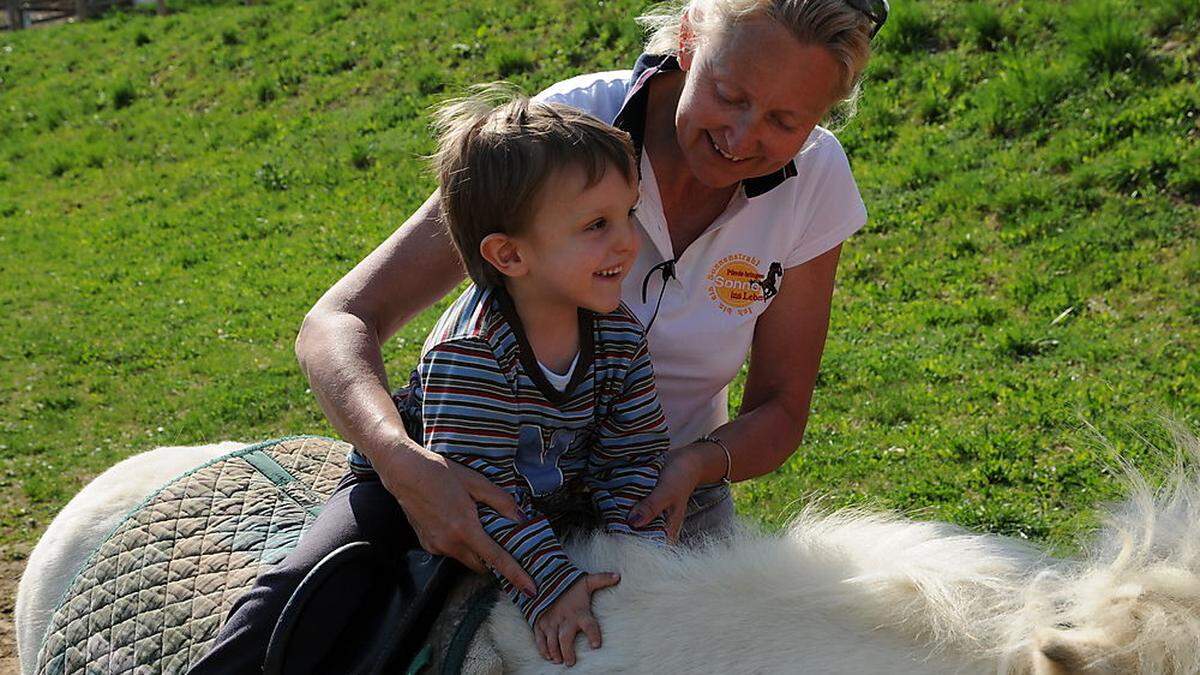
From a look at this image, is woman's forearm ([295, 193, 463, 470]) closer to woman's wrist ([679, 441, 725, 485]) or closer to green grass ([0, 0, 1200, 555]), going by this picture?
woman's wrist ([679, 441, 725, 485])

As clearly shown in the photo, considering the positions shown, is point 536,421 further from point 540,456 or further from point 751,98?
point 751,98

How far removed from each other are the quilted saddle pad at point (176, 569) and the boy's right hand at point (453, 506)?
406mm

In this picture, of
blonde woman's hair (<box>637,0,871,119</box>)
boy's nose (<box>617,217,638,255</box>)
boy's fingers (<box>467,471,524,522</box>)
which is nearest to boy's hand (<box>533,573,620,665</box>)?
boy's fingers (<box>467,471,524,522</box>)

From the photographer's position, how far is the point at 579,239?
1939mm

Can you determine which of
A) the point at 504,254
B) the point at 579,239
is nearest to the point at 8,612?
the point at 504,254

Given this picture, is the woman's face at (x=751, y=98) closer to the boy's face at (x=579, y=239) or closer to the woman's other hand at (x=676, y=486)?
the boy's face at (x=579, y=239)

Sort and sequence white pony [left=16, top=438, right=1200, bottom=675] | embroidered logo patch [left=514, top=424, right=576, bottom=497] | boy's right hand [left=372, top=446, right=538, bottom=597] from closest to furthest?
1. white pony [left=16, top=438, right=1200, bottom=675]
2. boy's right hand [left=372, top=446, right=538, bottom=597]
3. embroidered logo patch [left=514, top=424, right=576, bottom=497]

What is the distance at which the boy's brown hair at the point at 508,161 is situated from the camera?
1.90 m

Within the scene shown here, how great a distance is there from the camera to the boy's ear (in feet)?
6.41

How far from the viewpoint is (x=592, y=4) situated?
10219 millimetres

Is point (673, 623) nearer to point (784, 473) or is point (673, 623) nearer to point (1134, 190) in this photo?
point (784, 473)

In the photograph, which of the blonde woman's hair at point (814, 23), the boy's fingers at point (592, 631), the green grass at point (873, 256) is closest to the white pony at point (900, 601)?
the boy's fingers at point (592, 631)

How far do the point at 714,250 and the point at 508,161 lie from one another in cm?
71

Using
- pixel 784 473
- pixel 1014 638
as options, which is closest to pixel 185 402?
pixel 784 473
